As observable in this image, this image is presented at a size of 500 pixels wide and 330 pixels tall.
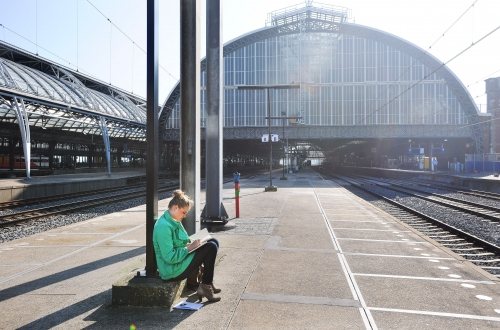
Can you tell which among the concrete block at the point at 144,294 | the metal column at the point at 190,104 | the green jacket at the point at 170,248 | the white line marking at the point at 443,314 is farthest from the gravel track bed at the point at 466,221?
the concrete block at the point at 144,294

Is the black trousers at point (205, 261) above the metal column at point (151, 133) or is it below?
below

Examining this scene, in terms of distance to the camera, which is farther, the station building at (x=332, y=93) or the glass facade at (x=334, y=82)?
the glass facade at (x=334, y=82)

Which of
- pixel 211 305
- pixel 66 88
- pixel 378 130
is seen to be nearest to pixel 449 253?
pixel 211 305

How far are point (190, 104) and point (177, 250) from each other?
363 cm

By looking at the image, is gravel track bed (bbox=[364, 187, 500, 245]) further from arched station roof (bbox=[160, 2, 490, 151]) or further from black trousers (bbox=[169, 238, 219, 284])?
arched station roof (bbox=[160, 2, 490, 151])

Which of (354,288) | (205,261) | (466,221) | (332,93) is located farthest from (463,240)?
(332,93)

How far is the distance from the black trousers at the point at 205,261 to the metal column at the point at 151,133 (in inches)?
19.0

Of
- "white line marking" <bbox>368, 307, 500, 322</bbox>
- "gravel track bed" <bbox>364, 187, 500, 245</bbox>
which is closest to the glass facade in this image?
"gravel track bed" <bbox>364, 187, 500, 245</bbox>

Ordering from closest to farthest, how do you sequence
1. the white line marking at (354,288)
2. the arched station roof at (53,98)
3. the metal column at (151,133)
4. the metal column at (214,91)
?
the white line marking at (354,288) < the metal column at (151,133) < the metal column at (214,91) < the arched station roof at (53,98)

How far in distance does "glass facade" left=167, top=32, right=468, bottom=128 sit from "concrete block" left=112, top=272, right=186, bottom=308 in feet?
167

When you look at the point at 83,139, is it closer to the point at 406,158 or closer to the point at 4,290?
the point at 4,290

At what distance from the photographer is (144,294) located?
14.4 ft

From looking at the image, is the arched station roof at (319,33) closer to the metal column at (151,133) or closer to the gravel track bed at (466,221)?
the gravel track bed at (466,221)

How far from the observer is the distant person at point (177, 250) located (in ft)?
14.3
